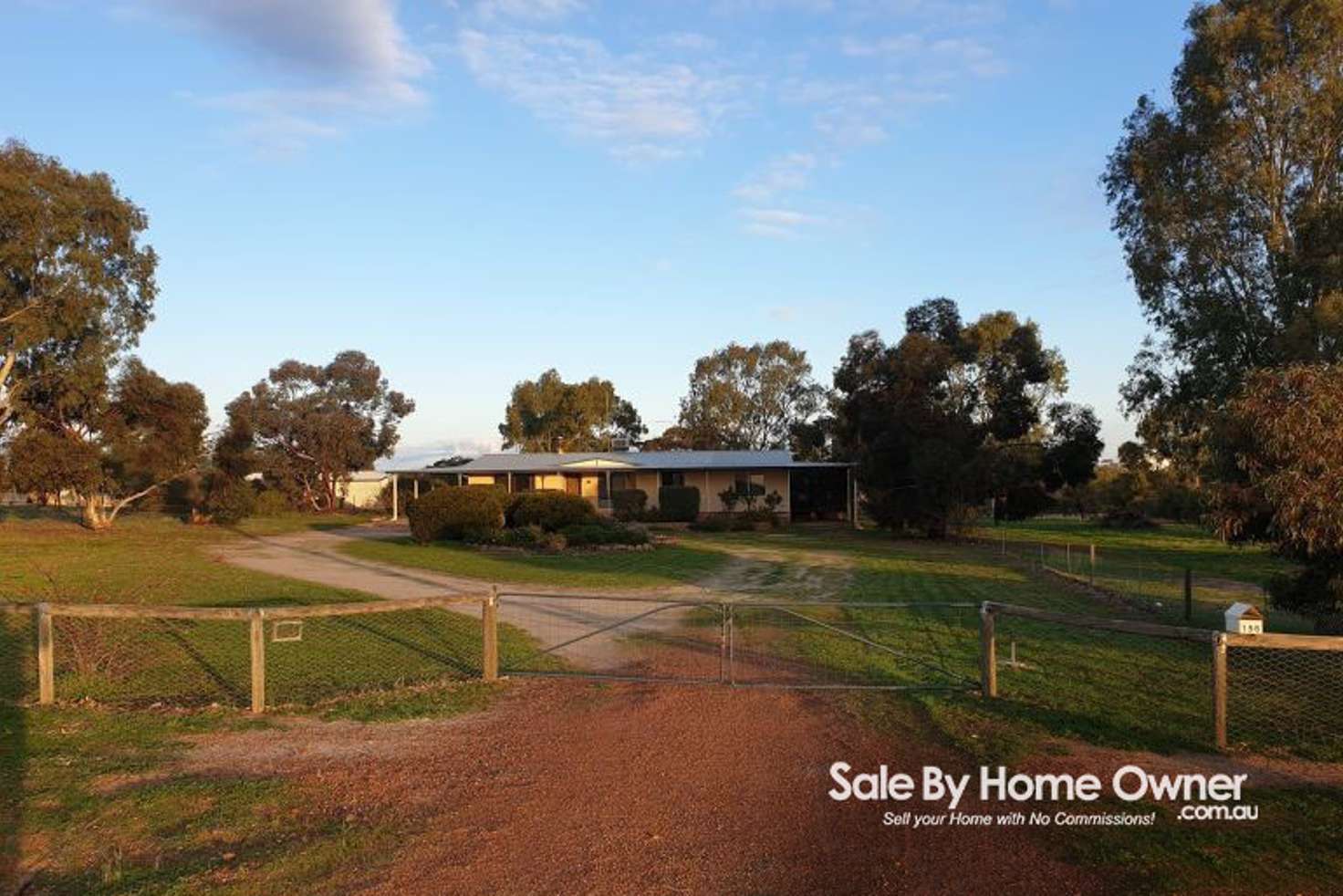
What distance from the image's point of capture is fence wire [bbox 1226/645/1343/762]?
298 inches

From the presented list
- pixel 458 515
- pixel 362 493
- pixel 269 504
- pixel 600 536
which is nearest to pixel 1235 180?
pixel 600 536

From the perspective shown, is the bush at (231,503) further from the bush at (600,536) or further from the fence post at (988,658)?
the fence post at (988,658)

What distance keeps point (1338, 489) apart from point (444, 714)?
8.81m

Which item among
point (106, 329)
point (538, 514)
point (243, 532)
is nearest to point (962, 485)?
point (538, 514)

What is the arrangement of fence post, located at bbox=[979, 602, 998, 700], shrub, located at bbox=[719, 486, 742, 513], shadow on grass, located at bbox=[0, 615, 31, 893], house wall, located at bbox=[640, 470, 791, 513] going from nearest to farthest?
1. shadow on grass, located at bbox=[0, 615, 31, 893]
2. fence post, located at bbox=[979, 602, 998, 700]
3. shrub, located at bbox=[719, 486, 742, 513]
4. house wall, located at bbox=[640, 470, 791, 513]

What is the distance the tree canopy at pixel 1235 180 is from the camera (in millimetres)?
24266

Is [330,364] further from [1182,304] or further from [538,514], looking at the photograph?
[1182,304]

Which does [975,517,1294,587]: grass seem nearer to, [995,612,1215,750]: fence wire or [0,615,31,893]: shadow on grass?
[995,612,1215,750]: fence wire

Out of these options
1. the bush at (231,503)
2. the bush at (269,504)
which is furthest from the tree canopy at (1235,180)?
the bush at (269,504)

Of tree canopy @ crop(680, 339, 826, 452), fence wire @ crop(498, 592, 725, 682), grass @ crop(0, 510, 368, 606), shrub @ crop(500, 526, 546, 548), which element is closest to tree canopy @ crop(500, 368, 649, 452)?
tree canopy @ crop(680, 339, 826, 452)

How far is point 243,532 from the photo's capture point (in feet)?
130

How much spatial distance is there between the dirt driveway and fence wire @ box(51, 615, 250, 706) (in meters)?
2.23

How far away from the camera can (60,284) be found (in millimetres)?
38875

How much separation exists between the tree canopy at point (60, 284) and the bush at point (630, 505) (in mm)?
22683
